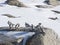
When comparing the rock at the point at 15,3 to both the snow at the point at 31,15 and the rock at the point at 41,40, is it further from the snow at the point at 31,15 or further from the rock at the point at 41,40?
the rock at the point at 41,40

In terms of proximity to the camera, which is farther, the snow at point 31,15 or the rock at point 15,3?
the rock at point 15,3

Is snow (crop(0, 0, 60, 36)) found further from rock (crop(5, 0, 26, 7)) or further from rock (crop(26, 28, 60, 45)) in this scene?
rock (crop(26, 28, 60, 45))

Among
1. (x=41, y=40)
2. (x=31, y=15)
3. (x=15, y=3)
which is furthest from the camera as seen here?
(x=15, y=3)

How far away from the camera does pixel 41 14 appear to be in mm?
15773

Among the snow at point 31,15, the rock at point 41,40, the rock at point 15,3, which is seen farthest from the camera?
the rock at point 15,3

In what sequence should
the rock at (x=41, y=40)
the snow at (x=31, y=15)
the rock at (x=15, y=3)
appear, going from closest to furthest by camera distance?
the rock at (x=41, y=40) < the snow at (x=31, y=15) < the rock at (x=15, y=3)

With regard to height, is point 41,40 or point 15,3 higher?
point 41,40

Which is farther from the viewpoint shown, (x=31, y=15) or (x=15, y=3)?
(x=15, y=3)

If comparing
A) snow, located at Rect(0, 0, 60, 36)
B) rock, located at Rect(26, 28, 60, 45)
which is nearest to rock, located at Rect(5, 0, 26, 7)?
snow, located at Rect(0, 0, 60, 36)

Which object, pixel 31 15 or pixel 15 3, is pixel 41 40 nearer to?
pixel 31 15

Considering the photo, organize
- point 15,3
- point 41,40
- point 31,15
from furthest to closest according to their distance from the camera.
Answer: point 15,3
point 31,15
point 41,40

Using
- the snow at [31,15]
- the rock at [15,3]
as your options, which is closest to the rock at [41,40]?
the snow at [31,15]

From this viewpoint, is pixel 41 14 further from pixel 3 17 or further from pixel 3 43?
pixel 3 43

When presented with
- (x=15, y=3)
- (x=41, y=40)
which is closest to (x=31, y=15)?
(x=15, y=3)
